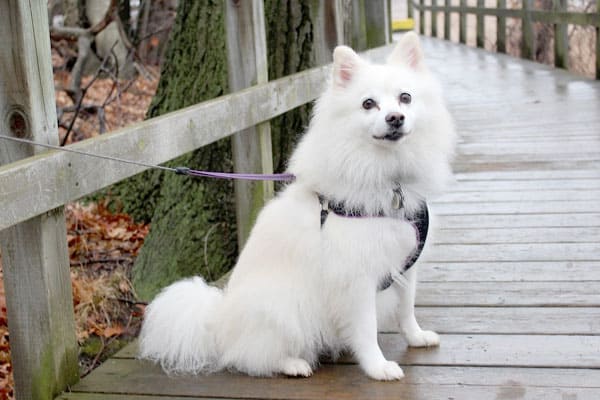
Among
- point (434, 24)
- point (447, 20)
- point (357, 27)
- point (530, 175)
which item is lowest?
point (530, 175)

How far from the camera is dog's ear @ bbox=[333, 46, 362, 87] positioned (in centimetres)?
277

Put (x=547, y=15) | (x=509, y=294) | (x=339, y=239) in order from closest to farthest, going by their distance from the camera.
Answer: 1. (x=339, y=239)
2. (x=509, y=294)
3. (x=547, y=15)

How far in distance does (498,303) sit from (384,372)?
869 millimetres

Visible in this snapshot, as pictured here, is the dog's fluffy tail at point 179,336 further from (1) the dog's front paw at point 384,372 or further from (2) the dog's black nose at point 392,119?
(2) the dog's black nose at point 392,119

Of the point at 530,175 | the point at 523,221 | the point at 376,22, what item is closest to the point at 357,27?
the point at 376,22

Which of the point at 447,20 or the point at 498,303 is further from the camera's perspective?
the point at 447,20

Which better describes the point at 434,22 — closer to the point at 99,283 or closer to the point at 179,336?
the point at 99,283

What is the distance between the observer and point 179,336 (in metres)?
2.94

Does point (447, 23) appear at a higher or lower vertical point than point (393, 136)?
lower

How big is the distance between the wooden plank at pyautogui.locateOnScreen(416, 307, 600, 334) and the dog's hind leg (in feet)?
0.55

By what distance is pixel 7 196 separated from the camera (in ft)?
7.47

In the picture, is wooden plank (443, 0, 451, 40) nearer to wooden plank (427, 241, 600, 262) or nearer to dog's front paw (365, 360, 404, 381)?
wooden plank (427, 241, 600, 262)

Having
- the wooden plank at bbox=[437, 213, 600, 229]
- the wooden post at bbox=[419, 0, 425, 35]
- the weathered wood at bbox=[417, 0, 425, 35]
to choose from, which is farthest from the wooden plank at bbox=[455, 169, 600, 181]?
the weathered wood at bbox=[417, 0, 425, 35]

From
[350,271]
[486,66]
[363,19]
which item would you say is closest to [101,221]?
[350,271]
